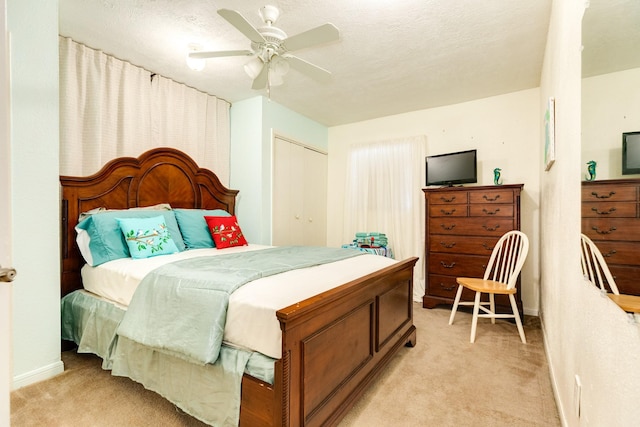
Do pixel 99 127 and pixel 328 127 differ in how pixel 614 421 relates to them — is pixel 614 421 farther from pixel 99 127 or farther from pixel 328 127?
pixel 328 127

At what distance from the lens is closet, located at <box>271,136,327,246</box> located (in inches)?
156

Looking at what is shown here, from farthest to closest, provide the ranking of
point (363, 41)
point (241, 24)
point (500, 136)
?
point (500, 136), point (363, 41), point (241, 24)

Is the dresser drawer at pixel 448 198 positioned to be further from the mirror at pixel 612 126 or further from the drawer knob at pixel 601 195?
the drawer knob at pixel 601 195

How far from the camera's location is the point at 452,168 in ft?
11.9

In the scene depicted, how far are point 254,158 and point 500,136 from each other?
2971 millimetres

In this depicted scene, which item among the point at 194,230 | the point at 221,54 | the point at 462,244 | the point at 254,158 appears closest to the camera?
the point at 221,54

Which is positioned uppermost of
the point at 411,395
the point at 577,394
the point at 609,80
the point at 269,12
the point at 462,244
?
the point at 269,12

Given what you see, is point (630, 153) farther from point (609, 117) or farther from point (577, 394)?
point (577, 394)

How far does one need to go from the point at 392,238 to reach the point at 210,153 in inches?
105

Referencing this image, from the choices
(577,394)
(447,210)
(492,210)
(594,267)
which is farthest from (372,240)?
(594,267)

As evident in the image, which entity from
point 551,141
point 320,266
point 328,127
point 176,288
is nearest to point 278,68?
point 320,266

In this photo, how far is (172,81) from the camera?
10.7 ft

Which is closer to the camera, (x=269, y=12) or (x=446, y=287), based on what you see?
(x=269, y=12)

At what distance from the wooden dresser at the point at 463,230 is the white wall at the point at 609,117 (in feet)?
7.69
